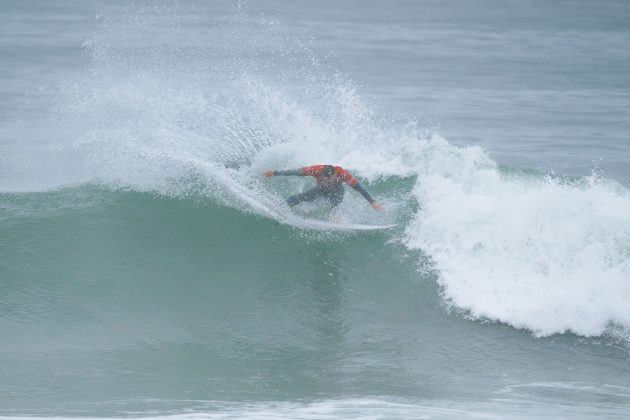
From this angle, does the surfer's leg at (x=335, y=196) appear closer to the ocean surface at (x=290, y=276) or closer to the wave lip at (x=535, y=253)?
the ocean surface at (x=290, y=276)

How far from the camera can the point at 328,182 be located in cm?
1281

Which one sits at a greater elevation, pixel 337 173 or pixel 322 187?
pixel 337 173

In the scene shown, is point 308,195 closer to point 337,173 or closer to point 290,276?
point 337,173

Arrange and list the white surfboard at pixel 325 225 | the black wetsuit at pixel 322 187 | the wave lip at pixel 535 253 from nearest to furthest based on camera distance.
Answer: the wave lip at pixel 535 253 < the white surfboard at pixel 325 225 < the black wetsuit at pixel 322 187

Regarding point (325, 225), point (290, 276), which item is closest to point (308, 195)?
point (325, 225)

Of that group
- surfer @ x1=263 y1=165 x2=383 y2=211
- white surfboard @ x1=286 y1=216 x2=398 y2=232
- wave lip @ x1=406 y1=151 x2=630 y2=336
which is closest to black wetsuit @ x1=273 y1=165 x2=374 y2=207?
surfer @ x1=263 y1=165 x2=383 y2=211

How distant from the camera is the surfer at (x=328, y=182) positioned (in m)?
12.7

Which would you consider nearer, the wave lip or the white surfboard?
the wave lip

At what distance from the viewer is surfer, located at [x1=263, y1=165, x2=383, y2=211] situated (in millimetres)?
12742

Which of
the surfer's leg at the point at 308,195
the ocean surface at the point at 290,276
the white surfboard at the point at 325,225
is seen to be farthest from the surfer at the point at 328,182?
the ocean surface at the point at 290,276

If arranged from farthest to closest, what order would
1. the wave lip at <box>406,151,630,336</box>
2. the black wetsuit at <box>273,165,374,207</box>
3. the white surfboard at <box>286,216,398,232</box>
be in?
1. the black wetsuit at <box>273,165,374,207</box>
2. the white surfboard at <box>286,216,398,232</box>
3. the wave lip at <box>406,151,630,336</box>

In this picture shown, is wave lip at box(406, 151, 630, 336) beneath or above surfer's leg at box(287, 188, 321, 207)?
beneath

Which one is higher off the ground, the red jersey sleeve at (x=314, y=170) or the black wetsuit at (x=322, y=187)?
the red jersey sleeve at (x=314, y=170)

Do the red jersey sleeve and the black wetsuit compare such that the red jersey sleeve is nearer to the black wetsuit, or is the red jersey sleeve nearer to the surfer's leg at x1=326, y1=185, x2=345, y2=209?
the black wetsuit
